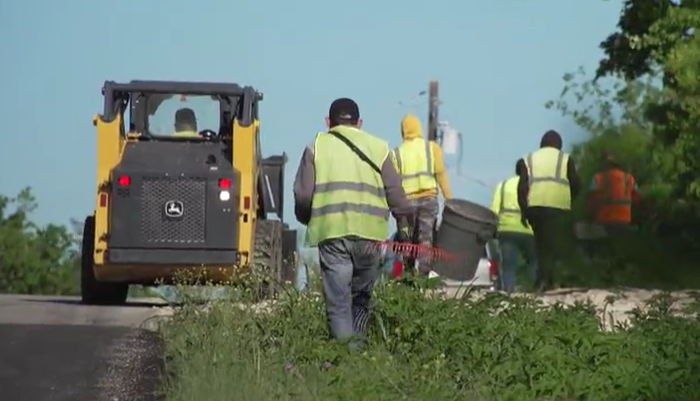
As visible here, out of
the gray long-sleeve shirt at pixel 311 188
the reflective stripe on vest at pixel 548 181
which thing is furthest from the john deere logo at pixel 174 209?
the gray long-sleeve shirt at pixel 311 188

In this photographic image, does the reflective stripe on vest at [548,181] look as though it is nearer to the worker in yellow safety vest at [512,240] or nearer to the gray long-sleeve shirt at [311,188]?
the worker in yellow safety vest at [512,240]

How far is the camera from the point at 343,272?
1150cm

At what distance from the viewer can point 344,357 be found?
1081 centimetres

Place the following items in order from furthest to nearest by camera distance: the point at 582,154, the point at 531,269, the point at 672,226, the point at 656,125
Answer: the point at 582,154, the point at 672,226, the point at 656,125, the point at 531,269

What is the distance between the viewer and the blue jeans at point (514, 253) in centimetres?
1794

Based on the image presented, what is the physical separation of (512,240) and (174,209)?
3.65 meters

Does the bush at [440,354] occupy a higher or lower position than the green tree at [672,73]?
lower

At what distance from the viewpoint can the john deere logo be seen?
19.4 m

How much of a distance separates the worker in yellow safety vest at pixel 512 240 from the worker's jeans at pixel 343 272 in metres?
6.32

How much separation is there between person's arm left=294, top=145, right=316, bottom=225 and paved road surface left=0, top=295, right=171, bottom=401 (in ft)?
4.44

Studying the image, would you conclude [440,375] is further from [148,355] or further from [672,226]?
A: [672,226]

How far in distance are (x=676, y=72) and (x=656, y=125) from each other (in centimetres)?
177

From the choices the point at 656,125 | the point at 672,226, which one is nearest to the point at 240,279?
the point at 656,125

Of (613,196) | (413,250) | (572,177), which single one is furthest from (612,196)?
(413,250)
